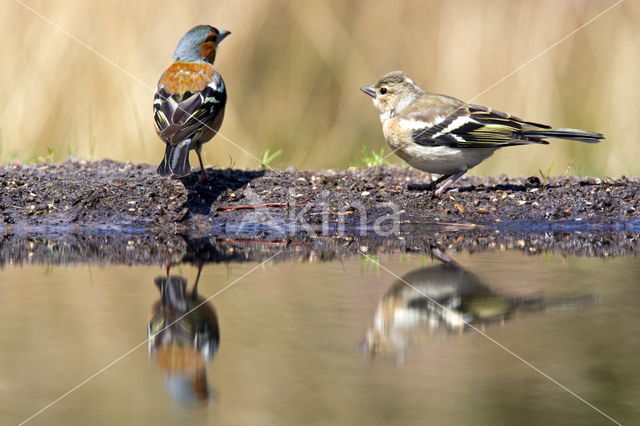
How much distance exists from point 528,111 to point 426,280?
5657mm

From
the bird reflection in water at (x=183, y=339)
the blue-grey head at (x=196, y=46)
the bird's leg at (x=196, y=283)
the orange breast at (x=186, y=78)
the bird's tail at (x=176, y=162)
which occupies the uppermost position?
the blue-grey head at (x=196, y=46)

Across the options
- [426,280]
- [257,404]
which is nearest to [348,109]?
[426,280]

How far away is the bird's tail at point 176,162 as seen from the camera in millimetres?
5895

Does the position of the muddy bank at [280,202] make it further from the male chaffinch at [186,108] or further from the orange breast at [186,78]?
the orange breast at [186,78]

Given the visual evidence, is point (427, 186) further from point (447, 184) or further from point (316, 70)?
point (316, 70)

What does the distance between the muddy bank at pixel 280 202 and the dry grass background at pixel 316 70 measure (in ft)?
6.60

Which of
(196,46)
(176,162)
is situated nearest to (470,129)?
(176,162)

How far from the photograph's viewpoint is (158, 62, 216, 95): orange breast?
6.70 metres

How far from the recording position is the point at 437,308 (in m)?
3.54

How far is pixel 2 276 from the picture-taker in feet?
13.8

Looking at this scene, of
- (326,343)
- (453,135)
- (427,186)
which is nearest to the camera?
(326,343)

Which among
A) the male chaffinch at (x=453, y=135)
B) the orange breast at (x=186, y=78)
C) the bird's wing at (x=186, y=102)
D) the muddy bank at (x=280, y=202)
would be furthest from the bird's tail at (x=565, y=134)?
the orange breast at (x=186, y=78)

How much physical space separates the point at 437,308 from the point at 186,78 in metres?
4.02

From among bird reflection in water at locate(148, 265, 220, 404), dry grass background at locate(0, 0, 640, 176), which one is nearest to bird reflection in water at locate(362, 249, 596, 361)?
bird reflection in water at locate(148, 265, 220, 404)
